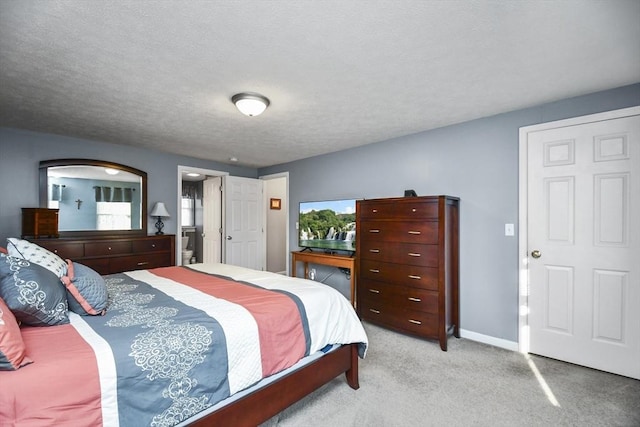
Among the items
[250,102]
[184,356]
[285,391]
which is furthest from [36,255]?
[250,102]

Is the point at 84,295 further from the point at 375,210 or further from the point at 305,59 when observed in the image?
the point at 375,210

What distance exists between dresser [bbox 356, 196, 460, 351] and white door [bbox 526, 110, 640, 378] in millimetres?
708

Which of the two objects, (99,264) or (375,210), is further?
(99,264)

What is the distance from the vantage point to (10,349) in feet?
3.48

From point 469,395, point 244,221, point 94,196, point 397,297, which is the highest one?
point 94,196

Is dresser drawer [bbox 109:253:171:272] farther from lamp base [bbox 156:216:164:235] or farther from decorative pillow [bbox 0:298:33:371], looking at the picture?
decorative pillow [bbox 0:298:33:371]

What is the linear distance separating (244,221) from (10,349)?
4612 mm

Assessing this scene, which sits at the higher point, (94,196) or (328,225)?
(94,196)

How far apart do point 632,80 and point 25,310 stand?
4088 millimetres

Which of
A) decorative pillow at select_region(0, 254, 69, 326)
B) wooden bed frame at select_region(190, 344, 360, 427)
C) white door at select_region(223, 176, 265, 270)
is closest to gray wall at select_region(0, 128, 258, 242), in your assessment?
white door at select_region(223, 176, 265, 270)

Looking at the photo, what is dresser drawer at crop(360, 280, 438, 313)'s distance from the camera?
9.93ft

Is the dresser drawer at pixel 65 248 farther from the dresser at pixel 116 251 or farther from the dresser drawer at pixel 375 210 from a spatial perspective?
the dresser drawer at pixel 375 210

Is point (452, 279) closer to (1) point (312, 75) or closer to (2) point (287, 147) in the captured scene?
(1) point (312, 75)

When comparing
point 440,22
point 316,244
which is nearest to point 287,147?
point 316,244
